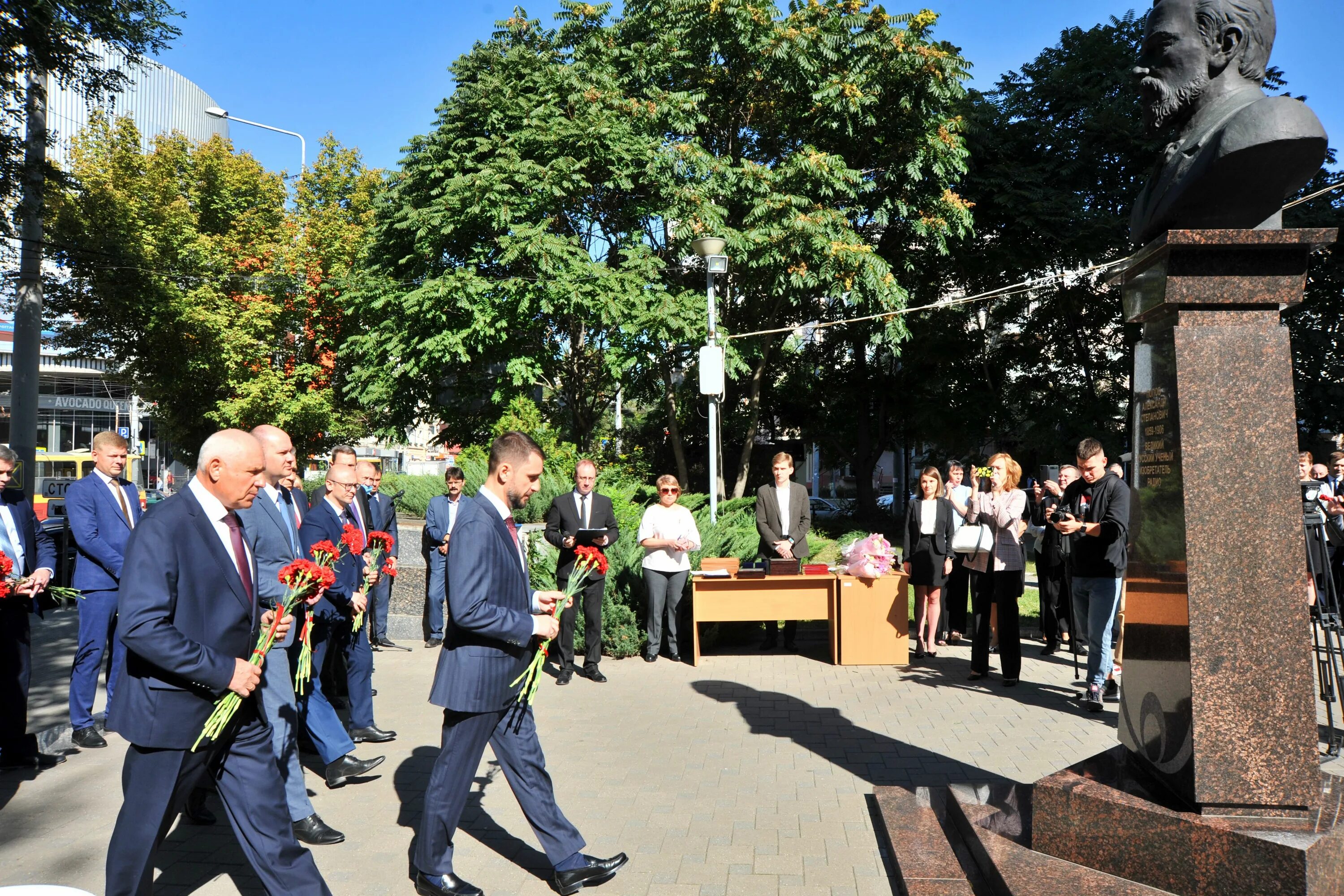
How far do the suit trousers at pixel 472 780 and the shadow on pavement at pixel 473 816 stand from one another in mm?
109

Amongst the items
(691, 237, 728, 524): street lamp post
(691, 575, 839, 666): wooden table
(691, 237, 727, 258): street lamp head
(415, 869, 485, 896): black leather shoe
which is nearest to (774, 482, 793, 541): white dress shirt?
(691, 575, 839, 666): wooden table

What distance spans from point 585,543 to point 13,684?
4.64m

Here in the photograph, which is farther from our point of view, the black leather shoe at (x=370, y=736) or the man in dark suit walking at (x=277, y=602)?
the black leather shoe at (x=370, y=736)

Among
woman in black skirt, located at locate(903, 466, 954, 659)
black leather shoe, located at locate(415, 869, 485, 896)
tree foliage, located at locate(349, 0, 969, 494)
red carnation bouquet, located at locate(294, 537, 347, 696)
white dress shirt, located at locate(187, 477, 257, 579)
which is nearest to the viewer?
white dress shirt, located at locate(187, 477, 257, 579)

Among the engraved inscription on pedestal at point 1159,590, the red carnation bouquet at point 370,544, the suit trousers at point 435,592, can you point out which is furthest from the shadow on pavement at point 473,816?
the suit trousers at point 435,592

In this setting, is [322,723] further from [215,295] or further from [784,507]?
[215,295]

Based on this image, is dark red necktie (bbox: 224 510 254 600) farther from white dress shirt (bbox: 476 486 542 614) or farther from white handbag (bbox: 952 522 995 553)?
white handbag (bbox: 952 522 995 553)

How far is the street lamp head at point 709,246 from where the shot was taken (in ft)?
45.7

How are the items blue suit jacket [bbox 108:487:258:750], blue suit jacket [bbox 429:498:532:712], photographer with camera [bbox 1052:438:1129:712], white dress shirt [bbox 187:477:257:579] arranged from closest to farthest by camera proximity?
1. blue suit jacket [bbox 108:487:258:750]
2. white dress shirt [bbox 187:477:257:579]
3. blue suit jacket [bbox 429:498:532:712]
4. photographer with camera [bbox 1052:438:1129:712]

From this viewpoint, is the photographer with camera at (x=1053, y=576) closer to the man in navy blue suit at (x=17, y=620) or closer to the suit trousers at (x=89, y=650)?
the suit trousers at (x=89, y=650)

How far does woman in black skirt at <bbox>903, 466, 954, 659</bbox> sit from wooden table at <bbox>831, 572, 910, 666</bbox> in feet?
1.11

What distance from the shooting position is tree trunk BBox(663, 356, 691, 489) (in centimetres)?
2152

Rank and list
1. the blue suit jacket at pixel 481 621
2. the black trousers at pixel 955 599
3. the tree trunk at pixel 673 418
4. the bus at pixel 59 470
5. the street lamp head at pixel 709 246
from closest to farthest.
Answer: the blue suit jacket at pixel 481 621 < the black trousers at pixel 955 599 < the street lamp head at pixel 709 246 < the tree trunk at pixel 673 418 < the bus at pixel 59 470

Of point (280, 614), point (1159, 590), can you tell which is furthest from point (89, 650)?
point (1159, 590)
